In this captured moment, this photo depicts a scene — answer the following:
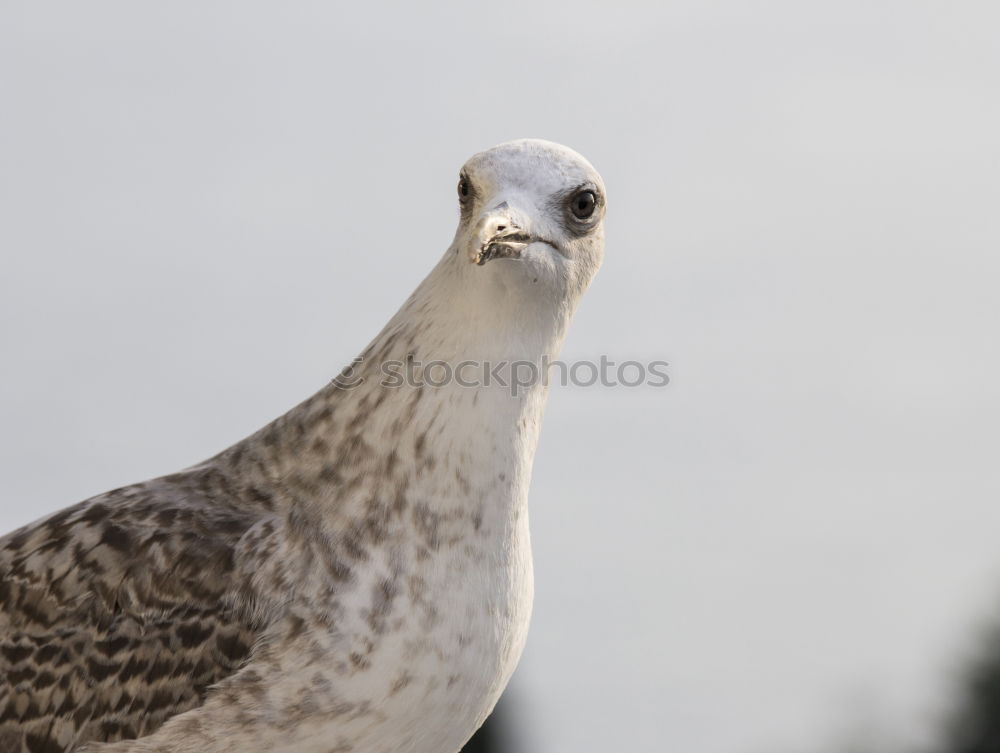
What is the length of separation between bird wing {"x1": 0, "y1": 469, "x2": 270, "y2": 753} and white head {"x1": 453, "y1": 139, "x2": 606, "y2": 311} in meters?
1.63

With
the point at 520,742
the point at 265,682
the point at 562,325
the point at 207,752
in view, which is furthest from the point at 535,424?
Answer: the point at 520,742

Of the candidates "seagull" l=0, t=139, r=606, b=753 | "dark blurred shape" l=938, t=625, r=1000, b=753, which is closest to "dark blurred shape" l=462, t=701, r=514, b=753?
"dark blurred shape" l=938, t=625, r=1000, b=753

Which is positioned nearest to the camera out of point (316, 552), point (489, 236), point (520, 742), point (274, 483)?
point (489, 236)

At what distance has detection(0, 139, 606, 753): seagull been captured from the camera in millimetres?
5230

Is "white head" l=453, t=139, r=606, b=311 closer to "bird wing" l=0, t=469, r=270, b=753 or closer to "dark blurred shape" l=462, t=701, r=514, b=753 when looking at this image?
"bird wing" l=0, t=469, r=270, b=753

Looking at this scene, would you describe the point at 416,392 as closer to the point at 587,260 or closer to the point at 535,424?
the point at 535,424

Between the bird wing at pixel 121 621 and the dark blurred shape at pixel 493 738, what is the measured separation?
10.6m

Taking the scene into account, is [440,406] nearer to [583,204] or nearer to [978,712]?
[583,204]

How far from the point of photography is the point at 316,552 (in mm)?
5441

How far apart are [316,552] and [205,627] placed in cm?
60

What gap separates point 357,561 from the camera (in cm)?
537

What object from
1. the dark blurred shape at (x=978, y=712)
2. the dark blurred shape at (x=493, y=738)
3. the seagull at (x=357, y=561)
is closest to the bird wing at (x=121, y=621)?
the seagull at (x=357, y=561)

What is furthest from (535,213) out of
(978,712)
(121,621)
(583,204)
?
(978,712)

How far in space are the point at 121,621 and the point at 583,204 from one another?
2826 mm
